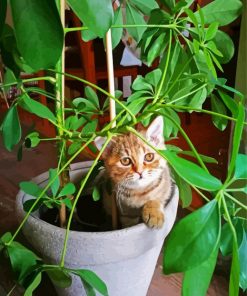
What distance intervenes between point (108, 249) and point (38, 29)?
1.42 ft

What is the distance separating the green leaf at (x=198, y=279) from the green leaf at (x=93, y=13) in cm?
26

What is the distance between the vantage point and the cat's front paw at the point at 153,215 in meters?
0.68

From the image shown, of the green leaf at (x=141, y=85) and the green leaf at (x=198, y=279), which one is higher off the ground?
the green leaf at (x=141, y=85)

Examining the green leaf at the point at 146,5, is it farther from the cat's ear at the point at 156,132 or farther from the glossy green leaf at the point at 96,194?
the glossy green leaf at the point at 96,194

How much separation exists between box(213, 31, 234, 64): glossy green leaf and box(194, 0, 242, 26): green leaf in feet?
0.13

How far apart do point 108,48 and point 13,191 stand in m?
0.75

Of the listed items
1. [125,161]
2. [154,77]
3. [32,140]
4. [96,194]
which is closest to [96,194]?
[96,194]

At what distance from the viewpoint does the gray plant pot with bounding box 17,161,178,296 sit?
0.62 meters

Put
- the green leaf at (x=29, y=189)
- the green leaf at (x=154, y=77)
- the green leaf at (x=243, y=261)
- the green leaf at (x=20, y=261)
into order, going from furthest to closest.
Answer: the green leaf at (x=154, y=77), the green leaf at (x=29, y=189), the green leaf at (x=20, y=261), the green leaf at (x=243, y=261)

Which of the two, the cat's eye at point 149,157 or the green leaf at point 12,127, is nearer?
the green leaf at point 12,127

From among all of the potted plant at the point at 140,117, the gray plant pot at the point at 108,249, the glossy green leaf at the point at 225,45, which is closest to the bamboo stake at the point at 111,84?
the potted plant at the point at 140,117

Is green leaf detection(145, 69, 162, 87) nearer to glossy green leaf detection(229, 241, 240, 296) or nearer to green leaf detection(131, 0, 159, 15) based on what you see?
green leaf detection(131, 0, 159, 15)

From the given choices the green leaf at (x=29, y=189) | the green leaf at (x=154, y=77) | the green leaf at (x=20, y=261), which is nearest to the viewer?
the green leaf at (x=20, y=261)

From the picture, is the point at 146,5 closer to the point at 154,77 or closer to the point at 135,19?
the point at 135,19
